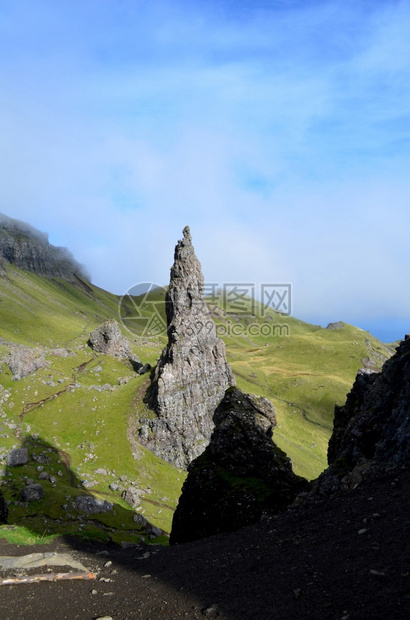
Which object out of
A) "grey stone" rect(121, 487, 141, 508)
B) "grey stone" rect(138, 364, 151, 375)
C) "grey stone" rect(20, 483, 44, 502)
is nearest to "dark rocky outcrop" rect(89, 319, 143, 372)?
"grey stone" rect(138, 364, 151, 375)

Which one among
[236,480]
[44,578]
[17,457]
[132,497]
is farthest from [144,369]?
[44,578]

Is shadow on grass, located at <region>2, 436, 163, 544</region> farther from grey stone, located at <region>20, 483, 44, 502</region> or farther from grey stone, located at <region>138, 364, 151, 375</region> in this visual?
grey stone, located at <region>138, 364, 151, 375</region>

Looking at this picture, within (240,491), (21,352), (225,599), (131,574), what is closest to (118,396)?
(21,352)

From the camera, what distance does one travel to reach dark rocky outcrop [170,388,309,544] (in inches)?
1303

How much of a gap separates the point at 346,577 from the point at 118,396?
10226cm

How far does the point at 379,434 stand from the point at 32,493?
203 feet

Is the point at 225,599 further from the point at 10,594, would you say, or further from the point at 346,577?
the point at 10,594

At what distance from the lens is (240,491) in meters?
34.6

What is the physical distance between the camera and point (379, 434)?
2791 cm

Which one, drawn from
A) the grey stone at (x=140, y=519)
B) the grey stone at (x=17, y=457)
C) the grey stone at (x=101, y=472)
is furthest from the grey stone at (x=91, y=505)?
the grey stone at (x=17, y=457)

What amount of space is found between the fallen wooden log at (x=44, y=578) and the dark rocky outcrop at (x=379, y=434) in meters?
16.5

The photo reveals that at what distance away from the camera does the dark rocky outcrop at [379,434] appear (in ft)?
77.8

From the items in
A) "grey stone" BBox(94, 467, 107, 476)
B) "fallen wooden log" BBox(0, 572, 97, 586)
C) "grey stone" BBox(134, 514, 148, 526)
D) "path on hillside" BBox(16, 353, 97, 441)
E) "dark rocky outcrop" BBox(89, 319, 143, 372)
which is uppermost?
"dark rocky outcrop" BBox(89, 319, 143, 372)

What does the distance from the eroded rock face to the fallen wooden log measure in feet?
247
